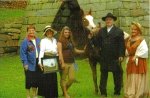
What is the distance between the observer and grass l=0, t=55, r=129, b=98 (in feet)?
43.2

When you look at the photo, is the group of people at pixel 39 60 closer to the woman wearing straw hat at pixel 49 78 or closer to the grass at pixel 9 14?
the woman wearing straw hat at pixel 49 78

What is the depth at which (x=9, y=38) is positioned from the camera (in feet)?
70.8

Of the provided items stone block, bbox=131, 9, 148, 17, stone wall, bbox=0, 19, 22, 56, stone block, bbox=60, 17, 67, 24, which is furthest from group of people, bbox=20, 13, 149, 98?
stone wall, bbox=0, 19, 22, 56

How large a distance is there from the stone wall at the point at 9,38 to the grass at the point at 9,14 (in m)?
0.65

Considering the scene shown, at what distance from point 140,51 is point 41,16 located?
32.7 ft

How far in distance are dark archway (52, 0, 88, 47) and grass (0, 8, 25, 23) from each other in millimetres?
2838

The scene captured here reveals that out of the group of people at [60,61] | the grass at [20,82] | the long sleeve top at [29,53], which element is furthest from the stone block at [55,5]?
the long sleeve top at [29,53]

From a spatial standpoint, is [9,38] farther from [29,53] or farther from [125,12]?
[29,53]

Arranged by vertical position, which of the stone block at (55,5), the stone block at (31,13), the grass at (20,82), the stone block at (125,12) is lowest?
the grass at (20,82)

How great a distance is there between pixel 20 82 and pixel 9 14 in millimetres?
9854

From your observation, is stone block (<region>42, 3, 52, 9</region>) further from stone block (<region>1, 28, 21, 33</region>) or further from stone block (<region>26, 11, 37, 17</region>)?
stone block (<region>1, 28, 21, 33</region>)

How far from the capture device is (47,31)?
1194cm

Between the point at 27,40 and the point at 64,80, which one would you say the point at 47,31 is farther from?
the point at 64,80

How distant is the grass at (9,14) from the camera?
22959mm
